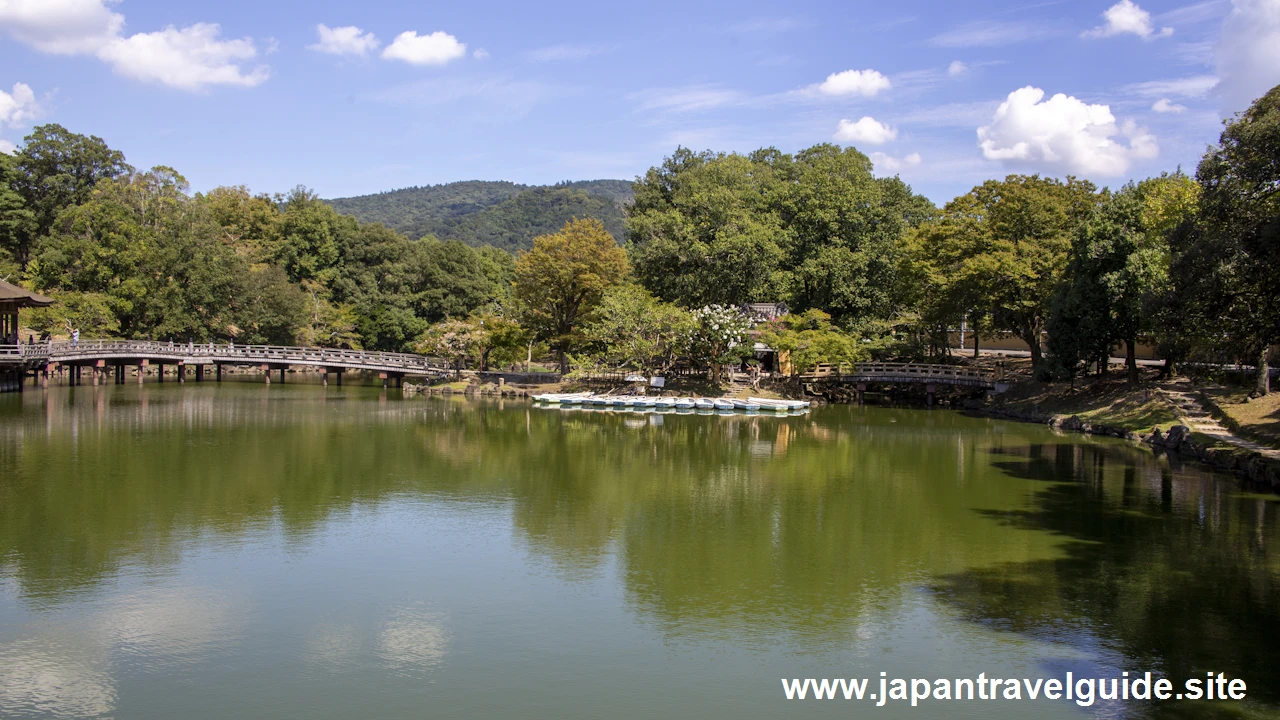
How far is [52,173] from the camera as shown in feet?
172

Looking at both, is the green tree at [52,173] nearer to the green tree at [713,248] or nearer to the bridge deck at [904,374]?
the green tree at [713,248]

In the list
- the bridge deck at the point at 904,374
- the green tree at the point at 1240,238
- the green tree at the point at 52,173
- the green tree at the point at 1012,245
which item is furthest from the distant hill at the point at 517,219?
the green tree at the point at 1240,238

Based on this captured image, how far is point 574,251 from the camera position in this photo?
4375 centimetres

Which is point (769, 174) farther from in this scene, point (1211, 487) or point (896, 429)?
point (1211, 487)

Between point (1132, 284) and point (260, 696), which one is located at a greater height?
point (1132, 284)

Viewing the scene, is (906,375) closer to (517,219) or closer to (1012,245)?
(1012,245)

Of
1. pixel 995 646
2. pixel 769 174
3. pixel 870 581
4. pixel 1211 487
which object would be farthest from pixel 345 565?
pixel 769 174

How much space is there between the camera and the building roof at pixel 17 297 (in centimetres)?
3653

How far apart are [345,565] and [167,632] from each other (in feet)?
10.4

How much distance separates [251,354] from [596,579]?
1499 inches

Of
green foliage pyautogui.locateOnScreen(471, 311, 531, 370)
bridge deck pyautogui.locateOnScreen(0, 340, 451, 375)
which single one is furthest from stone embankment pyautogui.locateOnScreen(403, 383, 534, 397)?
green foliage pyautogui.locateOnScreen(471, 311, 531, 370)

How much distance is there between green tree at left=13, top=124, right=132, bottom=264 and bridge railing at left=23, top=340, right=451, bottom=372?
12.2m

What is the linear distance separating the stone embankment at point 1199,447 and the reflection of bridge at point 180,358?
28378 millimetres

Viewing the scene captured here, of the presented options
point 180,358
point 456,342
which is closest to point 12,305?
point 180,358
